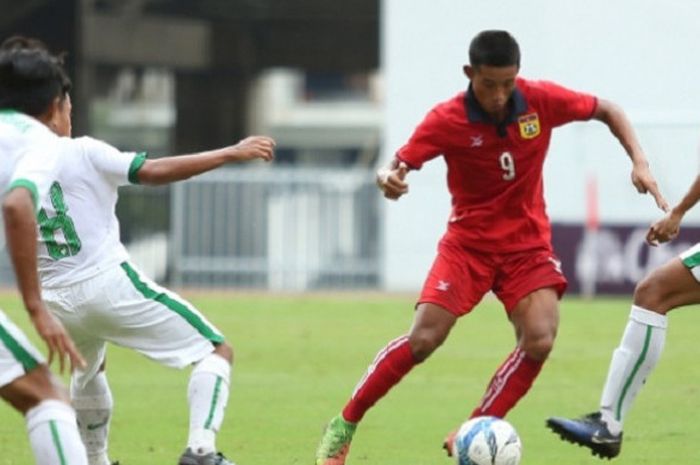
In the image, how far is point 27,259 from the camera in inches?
289

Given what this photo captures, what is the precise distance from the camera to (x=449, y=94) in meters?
27.7

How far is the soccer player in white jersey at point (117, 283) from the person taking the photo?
347 inches

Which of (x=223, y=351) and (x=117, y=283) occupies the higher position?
(x=117, y=283)

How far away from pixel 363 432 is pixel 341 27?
25841mm

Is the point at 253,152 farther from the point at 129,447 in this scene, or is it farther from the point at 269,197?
the point at 269,197

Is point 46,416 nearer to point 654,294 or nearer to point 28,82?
point 28,82

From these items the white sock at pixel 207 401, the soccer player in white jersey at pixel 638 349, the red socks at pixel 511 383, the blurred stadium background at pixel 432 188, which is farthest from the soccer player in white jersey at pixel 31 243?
the blurred stadium background at pixel 432 188

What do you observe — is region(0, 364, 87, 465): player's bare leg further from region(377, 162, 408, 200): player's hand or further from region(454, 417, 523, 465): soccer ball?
region(377, 162, 408, 200): player's hand

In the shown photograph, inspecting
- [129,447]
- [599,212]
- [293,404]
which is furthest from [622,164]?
[129,447]

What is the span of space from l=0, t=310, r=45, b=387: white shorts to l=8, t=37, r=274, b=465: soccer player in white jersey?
4.25 feet

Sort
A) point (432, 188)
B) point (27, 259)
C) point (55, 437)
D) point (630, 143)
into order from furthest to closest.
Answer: point (432, 188) → point (630, 143) → point (55, 437) → point (27, 259)

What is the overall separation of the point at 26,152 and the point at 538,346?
3195mm

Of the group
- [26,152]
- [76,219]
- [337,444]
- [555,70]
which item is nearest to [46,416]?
[26,152]

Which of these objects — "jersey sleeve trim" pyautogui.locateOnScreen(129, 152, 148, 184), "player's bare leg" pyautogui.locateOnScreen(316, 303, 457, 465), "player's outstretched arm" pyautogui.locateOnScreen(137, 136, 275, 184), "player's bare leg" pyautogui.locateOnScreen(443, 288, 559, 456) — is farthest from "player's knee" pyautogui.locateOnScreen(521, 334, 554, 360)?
"jersey sleeve trim" pyautogui.locateOnScreen(129, 152, 148, 184)
